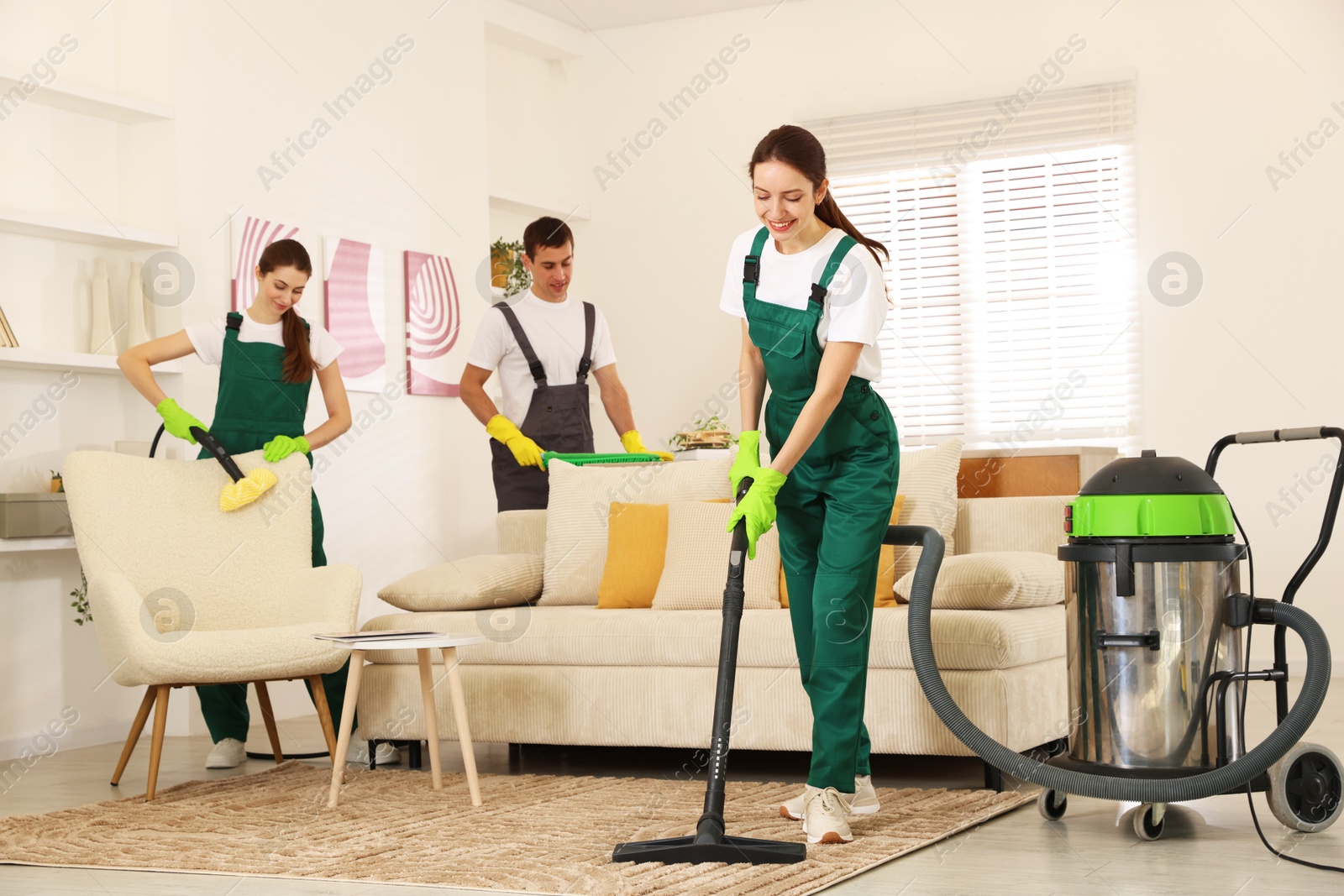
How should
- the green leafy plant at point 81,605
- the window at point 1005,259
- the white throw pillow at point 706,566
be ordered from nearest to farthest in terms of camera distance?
the white throw pillow at point 706,566 < the green leafy plant at point 81,605 < the window at point 1005,259

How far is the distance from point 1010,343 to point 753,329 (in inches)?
147

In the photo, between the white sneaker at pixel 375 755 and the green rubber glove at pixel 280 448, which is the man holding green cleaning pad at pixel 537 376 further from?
the white sneaker at pixel 375 755

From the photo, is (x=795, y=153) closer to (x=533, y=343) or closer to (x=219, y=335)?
(x=219, y=335)

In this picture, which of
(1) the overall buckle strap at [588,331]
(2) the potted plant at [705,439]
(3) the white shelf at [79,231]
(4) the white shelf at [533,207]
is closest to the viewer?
(3) the white shelf at [79,231]

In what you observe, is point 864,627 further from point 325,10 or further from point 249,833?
point 325,10

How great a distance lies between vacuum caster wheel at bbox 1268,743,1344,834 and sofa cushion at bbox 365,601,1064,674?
0.72m

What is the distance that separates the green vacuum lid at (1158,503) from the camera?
2537 millimetres

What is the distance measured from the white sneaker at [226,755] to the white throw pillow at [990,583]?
195cm

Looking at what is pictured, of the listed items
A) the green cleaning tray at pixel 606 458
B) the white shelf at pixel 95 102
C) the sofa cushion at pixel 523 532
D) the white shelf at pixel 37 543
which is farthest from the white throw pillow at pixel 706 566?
the white shelf at pixel 95 102

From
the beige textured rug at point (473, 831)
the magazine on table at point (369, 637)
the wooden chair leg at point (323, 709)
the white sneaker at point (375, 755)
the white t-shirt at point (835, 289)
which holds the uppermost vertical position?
the white t-shirt at point (835, 289)

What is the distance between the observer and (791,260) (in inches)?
104

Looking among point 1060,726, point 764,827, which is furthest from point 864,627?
point 1060,726

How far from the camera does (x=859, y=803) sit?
9.28 feet

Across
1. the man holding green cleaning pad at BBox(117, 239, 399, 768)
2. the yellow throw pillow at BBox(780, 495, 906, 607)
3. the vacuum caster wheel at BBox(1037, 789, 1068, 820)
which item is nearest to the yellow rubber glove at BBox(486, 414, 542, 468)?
the man holding green cleaning pad at BBox(117, 239, 399, 768)
